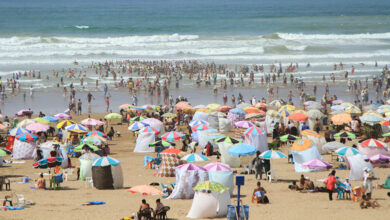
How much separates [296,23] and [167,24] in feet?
83.1

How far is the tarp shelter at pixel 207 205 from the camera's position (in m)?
13.6

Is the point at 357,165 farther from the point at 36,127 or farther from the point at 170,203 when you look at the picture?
the point at 36,127

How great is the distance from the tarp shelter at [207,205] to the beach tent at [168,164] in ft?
16.8

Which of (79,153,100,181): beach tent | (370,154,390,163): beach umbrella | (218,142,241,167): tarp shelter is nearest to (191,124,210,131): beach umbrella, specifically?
(218,142,241,167): tarp shelter

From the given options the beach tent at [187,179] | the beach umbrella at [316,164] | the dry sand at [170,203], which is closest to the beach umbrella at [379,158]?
the dry sand at [170,203]

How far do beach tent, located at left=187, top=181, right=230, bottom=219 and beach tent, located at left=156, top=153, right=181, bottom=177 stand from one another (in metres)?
5.11

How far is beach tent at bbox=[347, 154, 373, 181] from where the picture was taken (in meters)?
17.9

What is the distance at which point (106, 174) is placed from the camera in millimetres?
17062

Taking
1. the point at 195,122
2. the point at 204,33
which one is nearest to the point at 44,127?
the point at 195,122

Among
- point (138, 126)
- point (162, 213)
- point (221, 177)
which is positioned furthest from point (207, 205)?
point (138, 126)

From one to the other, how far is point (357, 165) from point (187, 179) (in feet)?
19.1

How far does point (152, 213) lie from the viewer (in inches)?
543

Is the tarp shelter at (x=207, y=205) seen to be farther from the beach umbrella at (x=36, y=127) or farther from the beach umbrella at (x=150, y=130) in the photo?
the beach umbrella at (x=36, y=127)

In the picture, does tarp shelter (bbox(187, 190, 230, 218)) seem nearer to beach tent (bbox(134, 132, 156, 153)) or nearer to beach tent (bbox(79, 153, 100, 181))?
beach tent (bbox(79, 153, 100, 181))
